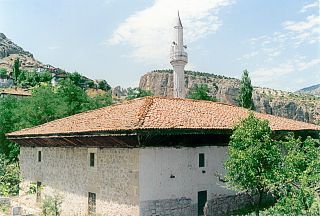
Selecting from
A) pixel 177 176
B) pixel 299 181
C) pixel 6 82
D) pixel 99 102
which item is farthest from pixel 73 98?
pixel 6 82

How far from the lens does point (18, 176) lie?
69.9 ft

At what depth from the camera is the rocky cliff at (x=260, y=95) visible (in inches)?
2816

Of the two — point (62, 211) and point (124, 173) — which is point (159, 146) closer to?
point (124, 173)

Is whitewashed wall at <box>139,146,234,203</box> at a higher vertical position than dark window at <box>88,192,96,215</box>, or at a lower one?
higher

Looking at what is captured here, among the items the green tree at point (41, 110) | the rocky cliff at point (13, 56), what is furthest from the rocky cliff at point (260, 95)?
the rocky cliff at point (13, 56)

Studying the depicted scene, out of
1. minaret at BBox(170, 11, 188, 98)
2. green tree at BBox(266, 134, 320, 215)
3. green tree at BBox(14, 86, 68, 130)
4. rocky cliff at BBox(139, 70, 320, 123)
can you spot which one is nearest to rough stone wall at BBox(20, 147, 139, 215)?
green tree at BBox(266, 134, 320, 215)

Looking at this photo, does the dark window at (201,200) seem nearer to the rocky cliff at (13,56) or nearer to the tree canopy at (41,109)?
the tree canopy at (41,109)

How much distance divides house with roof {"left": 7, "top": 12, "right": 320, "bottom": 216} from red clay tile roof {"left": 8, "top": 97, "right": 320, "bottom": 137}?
0.09 ft

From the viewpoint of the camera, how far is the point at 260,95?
7669 centimetres

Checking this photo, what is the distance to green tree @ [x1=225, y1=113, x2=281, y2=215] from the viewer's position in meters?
10.6

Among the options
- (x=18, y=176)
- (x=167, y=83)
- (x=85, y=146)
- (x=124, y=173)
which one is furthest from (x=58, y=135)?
(x=167, y=83)

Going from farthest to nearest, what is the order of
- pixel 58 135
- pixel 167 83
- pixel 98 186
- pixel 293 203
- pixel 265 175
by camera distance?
pixel 167 83
pixel 58 135
pixel 98 186
pixel 265 175
pixel 293 203

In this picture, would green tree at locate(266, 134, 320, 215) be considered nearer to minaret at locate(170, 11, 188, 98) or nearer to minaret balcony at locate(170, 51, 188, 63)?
minaret at locate(170, 11, 188, 98)

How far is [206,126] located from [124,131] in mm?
3029
